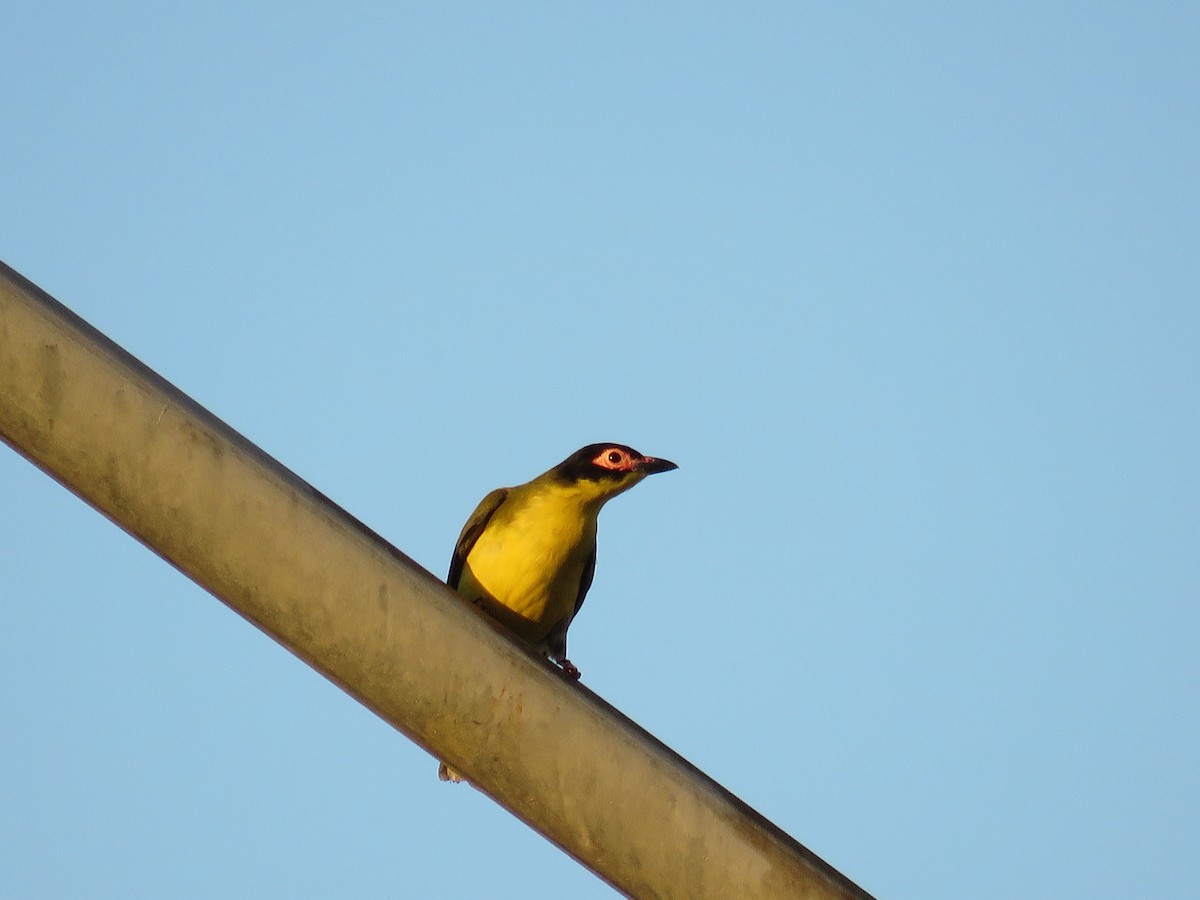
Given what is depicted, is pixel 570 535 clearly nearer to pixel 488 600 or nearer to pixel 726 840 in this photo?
pixel 488 600

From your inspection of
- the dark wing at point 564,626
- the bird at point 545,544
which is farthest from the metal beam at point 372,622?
the dark wing at point 564,626

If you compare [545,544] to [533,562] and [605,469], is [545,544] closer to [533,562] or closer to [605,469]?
[533,562]

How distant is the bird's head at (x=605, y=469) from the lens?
660 cm

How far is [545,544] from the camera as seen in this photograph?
6359 millimetres

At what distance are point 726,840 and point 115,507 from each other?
119cm

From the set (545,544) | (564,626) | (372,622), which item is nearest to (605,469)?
(545,544)

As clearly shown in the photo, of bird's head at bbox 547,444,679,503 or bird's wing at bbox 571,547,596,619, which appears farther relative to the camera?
bird's wing at bbox 571,547,596,619

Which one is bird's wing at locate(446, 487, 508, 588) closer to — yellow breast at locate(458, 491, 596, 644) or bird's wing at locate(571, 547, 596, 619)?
yellow breast at locate(458, 491, 596, 644)

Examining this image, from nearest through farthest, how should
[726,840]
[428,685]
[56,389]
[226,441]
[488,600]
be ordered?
[56,389], [226,441], [428,685], [726,840], [488,600]

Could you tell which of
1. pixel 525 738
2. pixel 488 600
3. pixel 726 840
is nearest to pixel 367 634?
pixel 525 738

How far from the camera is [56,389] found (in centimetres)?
196

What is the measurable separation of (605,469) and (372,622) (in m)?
4.48

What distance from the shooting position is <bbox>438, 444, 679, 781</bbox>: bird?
20.6 ft

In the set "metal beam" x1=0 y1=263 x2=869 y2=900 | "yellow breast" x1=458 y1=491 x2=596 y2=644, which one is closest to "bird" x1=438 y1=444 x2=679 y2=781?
"yellow breast" x1=458 y1=491 x2=596 y2=644
